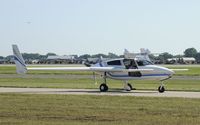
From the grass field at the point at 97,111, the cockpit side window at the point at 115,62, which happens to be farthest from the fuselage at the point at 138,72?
the grass field at the point at 97,111

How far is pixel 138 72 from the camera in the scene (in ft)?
98.1

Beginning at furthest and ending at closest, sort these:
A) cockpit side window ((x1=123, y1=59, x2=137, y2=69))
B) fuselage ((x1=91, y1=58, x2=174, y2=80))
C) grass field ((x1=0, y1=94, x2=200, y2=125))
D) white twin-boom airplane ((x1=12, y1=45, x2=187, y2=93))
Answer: cockpit side window ((x1=123, y1=59, x2=137, y2=69)) < white twin-boom airplane ((x1=12, y1=45, x2=187, y2=93)) < fuselage ((x1=91, y1=58, x2=174, y2=80)) < grass field ((x1=0, y1=94, x2=200, y2=125))

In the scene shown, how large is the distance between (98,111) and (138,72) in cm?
1297

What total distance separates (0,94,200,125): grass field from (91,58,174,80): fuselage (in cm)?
761

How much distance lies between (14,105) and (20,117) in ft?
11.3

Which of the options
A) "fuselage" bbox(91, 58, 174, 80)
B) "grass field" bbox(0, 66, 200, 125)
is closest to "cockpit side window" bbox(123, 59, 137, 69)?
"fuselage" bbox(91, 58, 174, 80)

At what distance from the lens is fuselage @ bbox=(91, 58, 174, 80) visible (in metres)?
29.3

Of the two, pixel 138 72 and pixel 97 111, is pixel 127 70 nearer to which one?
pixel 138 72

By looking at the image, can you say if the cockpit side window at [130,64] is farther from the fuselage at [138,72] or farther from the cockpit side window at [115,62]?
the cockpit side window at [115,62]

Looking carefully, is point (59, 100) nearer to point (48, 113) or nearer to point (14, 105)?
point (14, 105)

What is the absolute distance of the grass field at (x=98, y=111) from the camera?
14844 mm

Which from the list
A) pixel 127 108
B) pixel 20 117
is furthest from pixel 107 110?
pixel 20 117

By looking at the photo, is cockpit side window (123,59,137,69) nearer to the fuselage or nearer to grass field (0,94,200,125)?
the fuselage

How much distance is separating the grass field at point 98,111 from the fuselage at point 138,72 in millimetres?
7605
